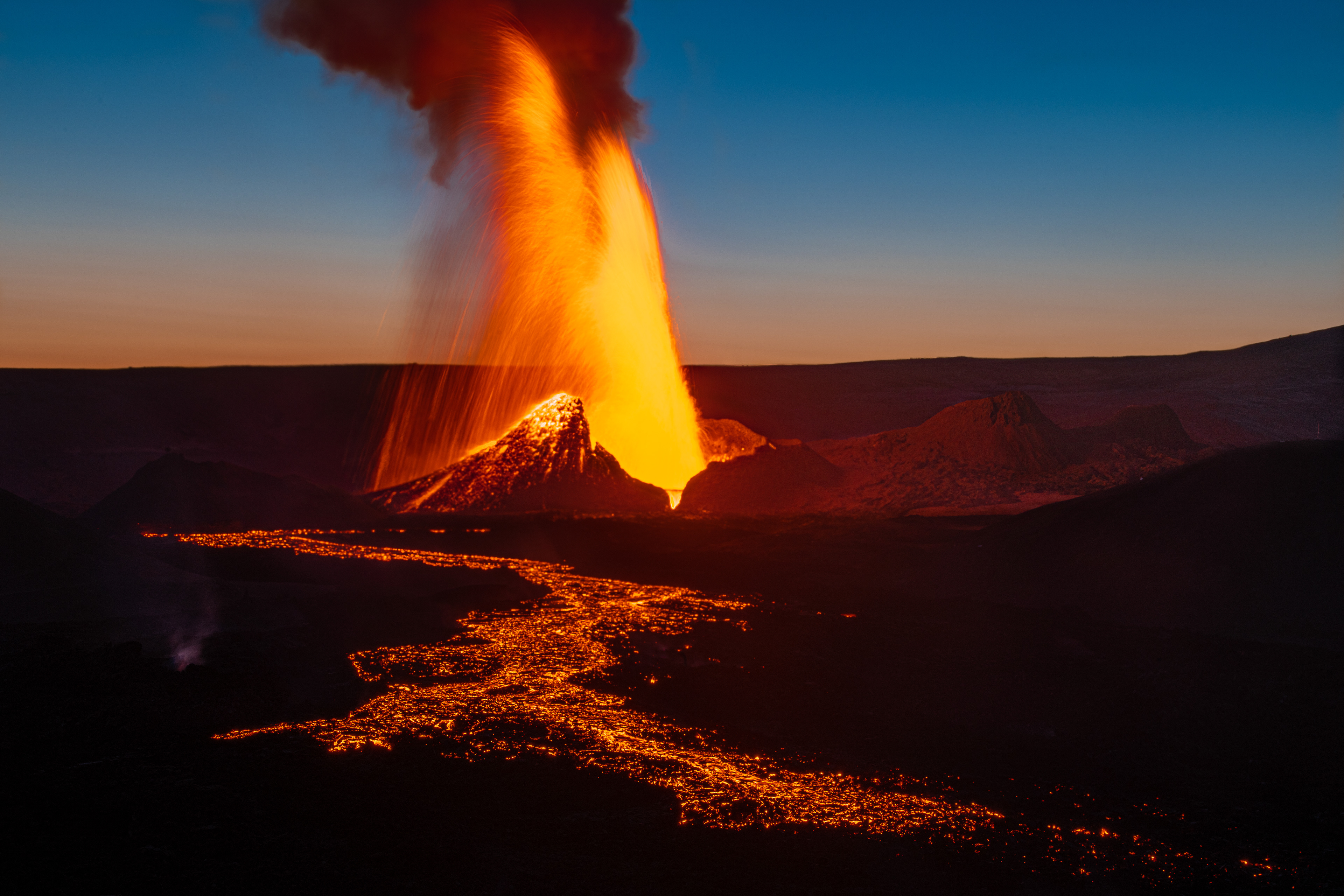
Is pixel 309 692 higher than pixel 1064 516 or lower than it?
lower

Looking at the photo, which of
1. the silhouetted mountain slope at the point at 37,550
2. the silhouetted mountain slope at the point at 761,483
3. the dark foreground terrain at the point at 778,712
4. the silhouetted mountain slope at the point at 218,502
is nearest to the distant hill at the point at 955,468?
the silhouetted mountain slope at the point at 761,483

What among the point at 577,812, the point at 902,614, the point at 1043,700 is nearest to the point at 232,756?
the point at 577,812

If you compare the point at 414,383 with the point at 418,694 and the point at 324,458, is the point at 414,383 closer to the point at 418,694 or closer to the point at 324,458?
the point at 324,458

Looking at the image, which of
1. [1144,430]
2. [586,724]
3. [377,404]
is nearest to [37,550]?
[586,724]

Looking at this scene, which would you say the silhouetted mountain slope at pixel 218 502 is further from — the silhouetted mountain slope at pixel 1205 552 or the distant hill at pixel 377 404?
the silhouetted mountain slope at pixel 1205 552

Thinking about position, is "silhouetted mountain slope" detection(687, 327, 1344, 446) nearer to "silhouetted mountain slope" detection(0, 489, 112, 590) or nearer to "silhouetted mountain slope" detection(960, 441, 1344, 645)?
"silhouetted mountain slope" detection(960, 441, 1344, 645)

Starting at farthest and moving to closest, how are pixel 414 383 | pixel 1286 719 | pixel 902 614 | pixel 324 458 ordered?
1. pixel 414 383
2. pixel 324 458
3. pixel 902 614
4. pixel 1286 719

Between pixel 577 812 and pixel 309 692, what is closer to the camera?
pixel 577 812
